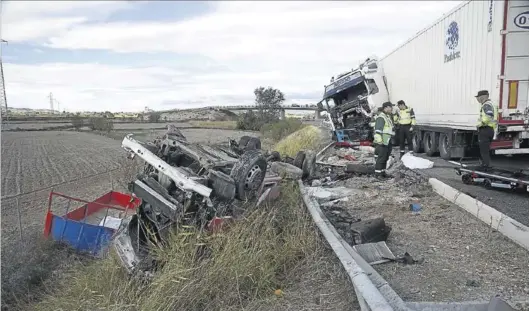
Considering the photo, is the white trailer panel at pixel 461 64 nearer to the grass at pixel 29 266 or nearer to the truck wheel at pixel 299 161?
the truck wheel at pixel 299 161

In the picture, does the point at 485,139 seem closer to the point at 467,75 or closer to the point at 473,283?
the point at 467,75

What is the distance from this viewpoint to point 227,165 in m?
5.59

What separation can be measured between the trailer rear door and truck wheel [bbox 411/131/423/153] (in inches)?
225

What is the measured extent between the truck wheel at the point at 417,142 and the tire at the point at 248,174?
10.8 m

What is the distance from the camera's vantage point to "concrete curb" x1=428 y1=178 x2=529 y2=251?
4.50 meters

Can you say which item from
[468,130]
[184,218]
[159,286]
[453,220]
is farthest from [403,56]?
[159,286]

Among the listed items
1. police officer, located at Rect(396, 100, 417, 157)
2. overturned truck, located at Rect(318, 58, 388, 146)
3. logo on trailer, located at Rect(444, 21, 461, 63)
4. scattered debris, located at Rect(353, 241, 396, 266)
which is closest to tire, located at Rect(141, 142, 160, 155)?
scattered debris, located at Rect(353, 241, 396, 266)

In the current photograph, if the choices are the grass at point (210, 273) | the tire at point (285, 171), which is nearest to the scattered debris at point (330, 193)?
the tire at point (285, 171)

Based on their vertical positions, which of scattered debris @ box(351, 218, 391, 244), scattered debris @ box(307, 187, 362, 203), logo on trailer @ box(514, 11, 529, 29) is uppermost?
logo on trailer @ box(514, 11, 529, 29)

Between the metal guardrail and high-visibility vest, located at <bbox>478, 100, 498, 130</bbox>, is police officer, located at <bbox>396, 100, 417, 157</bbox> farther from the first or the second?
the metal guardrail

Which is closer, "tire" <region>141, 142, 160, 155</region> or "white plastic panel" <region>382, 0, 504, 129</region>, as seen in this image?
"tire" <region>141, 142, 160, 155</region>

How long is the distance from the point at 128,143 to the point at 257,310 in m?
2.90

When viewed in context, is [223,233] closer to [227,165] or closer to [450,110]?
[227,165]

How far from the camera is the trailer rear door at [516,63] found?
8.93m
